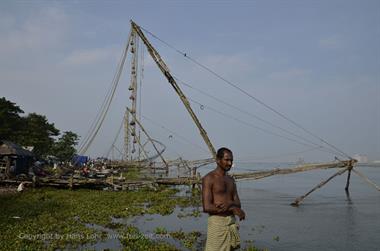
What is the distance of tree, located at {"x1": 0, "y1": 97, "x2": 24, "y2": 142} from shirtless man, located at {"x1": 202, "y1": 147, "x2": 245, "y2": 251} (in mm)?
50018

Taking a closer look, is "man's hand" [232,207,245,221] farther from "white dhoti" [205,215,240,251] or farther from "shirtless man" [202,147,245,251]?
"white dhoti" [205,215,240,251]

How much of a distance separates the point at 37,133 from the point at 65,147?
52.8 ft

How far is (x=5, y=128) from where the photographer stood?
50.7 meters

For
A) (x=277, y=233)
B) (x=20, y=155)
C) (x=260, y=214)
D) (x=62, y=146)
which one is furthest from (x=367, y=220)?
(x=62, y=146)

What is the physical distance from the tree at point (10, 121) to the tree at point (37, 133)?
1.19m

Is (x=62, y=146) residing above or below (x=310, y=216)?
above

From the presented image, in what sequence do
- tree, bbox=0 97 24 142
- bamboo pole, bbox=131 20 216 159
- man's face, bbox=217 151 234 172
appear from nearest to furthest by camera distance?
man's face, bbox=217 151 234 172
bamboo pole, bbox=131 20 216 159
tree, bbox=0 97 24 142

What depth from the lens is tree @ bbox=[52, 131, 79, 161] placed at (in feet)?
242

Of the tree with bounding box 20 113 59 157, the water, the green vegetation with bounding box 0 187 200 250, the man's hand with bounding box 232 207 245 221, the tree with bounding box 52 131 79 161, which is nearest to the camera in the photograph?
the man's hand with bounding box 232 207 245 221

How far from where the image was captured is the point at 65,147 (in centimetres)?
7450

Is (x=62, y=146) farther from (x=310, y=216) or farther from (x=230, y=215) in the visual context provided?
(x=230, y=215)

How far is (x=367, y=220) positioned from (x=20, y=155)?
1189 inches

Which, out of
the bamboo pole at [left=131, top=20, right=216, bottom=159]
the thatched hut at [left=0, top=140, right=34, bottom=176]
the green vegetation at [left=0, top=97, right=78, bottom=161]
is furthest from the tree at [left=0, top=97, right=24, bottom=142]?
the bamboo pole at [left=131, top=20, right=216, bottom=159]

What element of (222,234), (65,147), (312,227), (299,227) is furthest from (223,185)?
(65,147)
